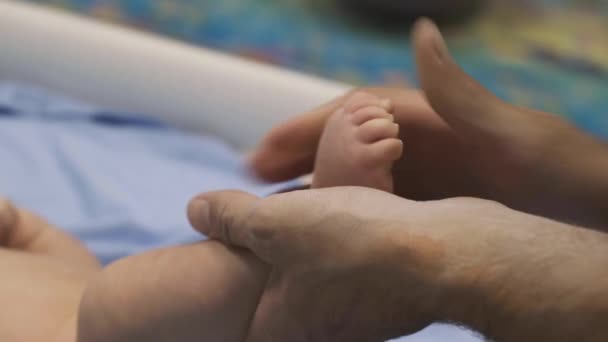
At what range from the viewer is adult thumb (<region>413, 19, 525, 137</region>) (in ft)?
1.59

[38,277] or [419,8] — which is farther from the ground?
[419,8]

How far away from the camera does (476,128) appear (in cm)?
51

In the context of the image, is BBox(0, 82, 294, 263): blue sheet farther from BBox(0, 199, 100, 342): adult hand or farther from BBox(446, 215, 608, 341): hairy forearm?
BBox(446, 215, 608, 341): hairy forearm

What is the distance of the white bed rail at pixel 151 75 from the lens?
3.83ft

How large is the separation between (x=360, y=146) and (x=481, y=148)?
11cm

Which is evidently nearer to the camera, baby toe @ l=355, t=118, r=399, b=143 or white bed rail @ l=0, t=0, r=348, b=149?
baby toe @ l=355, t=118, r=399, b=143

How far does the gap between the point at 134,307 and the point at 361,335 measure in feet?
0.63

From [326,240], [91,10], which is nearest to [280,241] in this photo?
[326,240]

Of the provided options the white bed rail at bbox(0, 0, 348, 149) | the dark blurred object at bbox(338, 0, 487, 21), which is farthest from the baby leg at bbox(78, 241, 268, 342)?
the dark blurred object at bbox(338, 0, 487, 21)

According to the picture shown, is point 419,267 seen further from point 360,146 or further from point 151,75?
point 151,75

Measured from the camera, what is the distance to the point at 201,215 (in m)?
0.52

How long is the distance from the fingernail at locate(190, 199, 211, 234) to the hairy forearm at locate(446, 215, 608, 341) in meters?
0.22

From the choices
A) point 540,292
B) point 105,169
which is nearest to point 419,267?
point 540,292

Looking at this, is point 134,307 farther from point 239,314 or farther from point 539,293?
point 539,293
